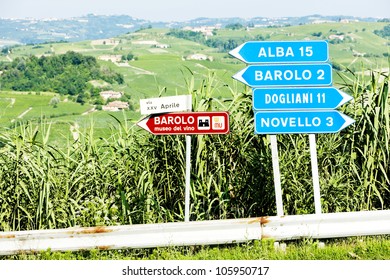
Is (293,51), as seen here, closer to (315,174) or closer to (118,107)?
(315,174)

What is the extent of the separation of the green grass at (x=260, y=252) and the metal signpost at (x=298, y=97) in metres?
0.37

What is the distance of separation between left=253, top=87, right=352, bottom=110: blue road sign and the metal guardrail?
Answer: 905 mm

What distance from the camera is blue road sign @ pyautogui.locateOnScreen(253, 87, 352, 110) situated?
521cm

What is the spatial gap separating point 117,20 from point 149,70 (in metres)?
83.5

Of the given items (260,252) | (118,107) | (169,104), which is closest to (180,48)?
(118,107)

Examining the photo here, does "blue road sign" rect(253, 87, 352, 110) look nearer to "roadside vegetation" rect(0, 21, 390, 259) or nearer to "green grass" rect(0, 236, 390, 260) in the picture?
"roadside vegetation" rect(0, 21, 390, 259)

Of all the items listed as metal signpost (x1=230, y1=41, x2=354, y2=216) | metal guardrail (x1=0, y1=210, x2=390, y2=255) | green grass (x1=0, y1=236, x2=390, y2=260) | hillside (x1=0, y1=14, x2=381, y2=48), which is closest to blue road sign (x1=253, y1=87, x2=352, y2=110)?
metal signpost (x1=230, y1=41, x2=354, y2=216)

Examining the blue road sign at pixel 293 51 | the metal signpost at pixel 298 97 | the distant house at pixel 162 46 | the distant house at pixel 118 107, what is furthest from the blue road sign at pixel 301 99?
the distant house at pixel 162 46

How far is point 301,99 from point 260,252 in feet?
4.26

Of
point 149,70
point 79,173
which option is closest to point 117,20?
point 149,70

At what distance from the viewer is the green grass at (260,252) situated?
15.8 feet

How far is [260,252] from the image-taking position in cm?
486

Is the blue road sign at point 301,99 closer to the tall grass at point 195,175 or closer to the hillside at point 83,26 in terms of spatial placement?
the tall grass at point 195,175

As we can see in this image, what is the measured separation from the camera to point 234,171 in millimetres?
5887
